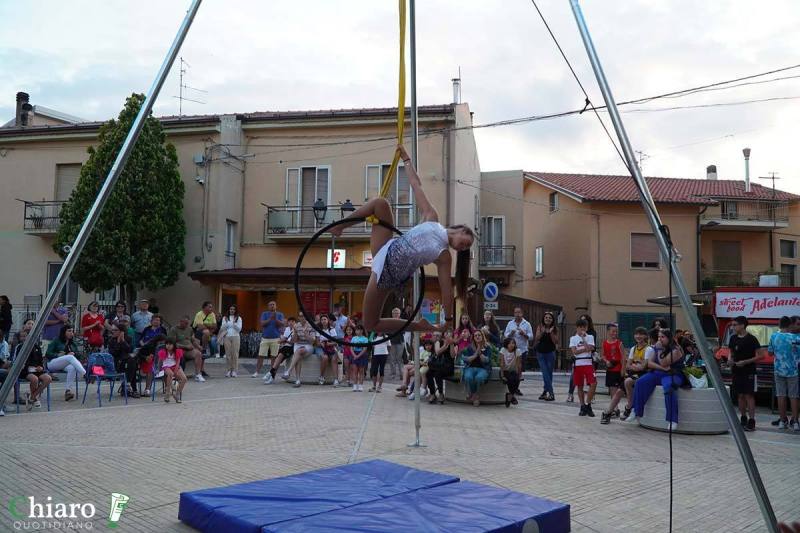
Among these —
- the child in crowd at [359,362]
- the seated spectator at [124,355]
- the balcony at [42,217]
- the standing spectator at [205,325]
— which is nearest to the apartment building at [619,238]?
the child in crowd at [359,362]

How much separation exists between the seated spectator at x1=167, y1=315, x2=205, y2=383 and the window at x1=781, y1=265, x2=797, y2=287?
21811mm

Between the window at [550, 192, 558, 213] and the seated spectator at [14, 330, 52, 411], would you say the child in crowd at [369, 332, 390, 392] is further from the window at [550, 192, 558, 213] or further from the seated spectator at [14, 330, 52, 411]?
the window at [550, 192, 558, 213]

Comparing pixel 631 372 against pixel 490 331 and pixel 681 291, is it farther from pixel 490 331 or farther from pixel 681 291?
pixel 681 291

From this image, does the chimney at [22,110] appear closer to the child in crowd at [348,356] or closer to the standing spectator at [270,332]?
the standing spectator at [270,332]

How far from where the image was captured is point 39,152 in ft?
63.8

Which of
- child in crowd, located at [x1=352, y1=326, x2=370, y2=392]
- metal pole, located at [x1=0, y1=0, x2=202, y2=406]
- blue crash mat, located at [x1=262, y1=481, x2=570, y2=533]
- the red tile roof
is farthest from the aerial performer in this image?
the red tile roof

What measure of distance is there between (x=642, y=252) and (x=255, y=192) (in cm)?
1302

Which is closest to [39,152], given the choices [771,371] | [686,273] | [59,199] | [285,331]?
[59,199]

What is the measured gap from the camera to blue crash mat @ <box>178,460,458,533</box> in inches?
159

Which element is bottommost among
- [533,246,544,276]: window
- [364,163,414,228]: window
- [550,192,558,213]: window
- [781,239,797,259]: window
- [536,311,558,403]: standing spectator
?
[536,311,558,403]: standing spectator

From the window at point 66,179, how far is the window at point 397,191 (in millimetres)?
8878

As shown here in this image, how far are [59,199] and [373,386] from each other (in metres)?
12.9

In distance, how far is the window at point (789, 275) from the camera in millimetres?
24344

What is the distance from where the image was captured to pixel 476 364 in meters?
10.1
